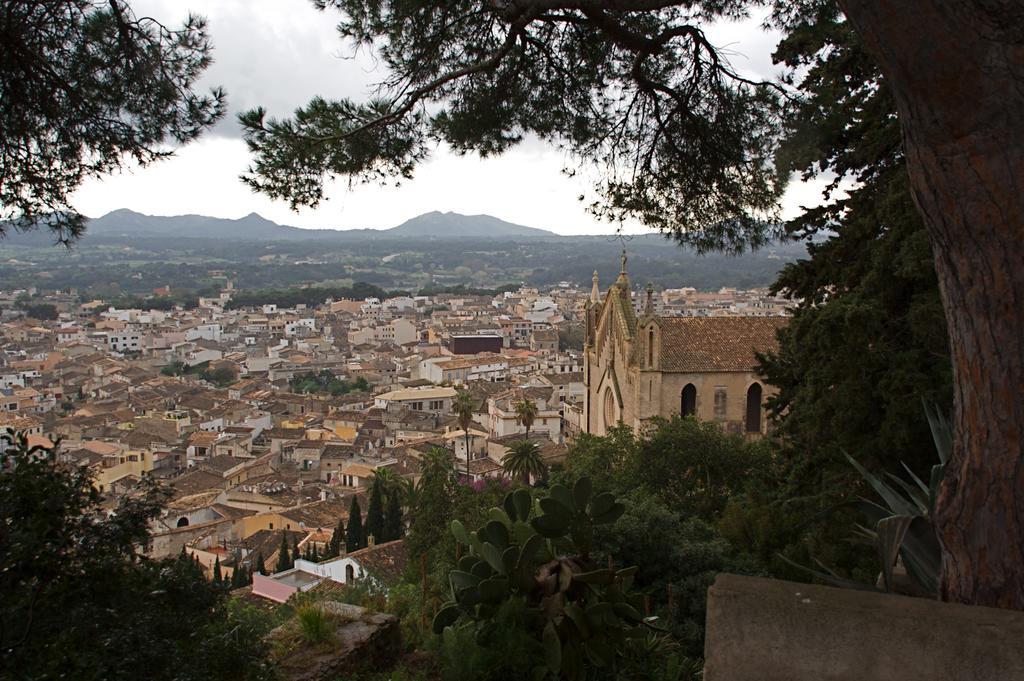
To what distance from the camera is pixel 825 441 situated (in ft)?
24.0

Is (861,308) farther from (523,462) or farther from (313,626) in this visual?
(523,462)

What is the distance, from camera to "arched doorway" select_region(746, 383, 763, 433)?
22.5 metres

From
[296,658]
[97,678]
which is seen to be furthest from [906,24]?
[296,658]

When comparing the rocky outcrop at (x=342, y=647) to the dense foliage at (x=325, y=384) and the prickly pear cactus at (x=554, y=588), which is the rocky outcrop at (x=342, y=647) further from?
the dense foliage at (x=325, y=384)

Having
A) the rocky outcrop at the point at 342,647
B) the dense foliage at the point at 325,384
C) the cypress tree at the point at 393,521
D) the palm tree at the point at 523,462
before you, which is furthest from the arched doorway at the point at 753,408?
the dense foliage at the point at 325,384

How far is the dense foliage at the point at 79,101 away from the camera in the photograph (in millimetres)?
4652

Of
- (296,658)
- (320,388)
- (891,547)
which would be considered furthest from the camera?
(320,388)

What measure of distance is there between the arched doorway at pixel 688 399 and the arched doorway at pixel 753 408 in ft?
4.41

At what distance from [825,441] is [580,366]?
5824 cm

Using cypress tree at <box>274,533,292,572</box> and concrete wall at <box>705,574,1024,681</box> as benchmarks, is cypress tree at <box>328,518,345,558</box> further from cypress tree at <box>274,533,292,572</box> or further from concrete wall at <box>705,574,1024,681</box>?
concrete wall at <box>705,574,1024,681</box>

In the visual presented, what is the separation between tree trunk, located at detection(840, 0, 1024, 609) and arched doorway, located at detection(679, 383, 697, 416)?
66.7 ft

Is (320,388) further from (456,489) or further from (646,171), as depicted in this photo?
(646,171)

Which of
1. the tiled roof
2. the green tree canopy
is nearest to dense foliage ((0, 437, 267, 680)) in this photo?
the green tree canopy

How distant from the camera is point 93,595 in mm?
3105
